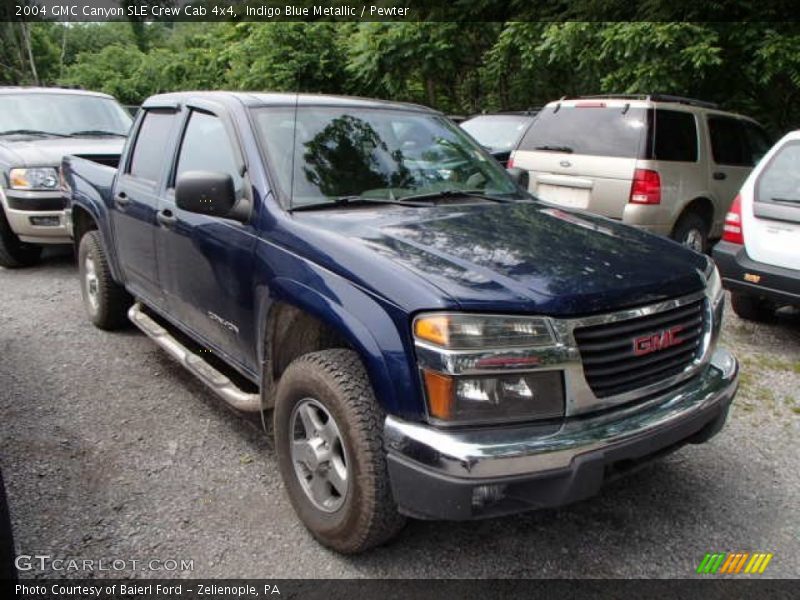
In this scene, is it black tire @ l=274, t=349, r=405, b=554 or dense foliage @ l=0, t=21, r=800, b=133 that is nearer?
black tire @ l=274, t=349, r=405, b=554

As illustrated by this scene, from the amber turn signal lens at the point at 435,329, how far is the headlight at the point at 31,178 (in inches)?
232

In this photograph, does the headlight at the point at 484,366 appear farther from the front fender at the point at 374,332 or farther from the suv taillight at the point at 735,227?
the suv taillight at the point at 735,227

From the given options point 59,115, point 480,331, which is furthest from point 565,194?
point 59,115

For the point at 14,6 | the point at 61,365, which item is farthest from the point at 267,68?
the point at 14,6

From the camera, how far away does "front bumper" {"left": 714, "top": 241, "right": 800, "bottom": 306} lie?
4641mm

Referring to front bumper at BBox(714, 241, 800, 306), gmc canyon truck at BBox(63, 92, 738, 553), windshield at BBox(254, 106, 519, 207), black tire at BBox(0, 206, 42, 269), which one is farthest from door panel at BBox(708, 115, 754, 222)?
black tire at BBox(0, 206, 42, 269)

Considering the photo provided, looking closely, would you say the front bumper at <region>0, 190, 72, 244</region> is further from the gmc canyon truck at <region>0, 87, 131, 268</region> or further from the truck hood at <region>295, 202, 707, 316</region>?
the truck hood at <region>295, 202, 707, 316</region>

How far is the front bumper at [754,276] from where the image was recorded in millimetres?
4641

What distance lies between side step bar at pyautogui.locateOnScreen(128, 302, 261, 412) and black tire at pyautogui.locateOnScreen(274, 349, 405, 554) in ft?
1.54

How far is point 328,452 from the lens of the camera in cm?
259

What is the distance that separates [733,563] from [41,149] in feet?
23.3

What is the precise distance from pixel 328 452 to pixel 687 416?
1.38 meters

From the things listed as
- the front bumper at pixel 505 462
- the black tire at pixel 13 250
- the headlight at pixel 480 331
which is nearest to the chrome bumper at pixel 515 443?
the front bumper at pixel 505 462

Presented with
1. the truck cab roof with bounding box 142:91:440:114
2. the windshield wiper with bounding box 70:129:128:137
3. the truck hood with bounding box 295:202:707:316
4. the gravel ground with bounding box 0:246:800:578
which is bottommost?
the gravel ground with bounding box 0:246:800:578
